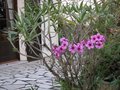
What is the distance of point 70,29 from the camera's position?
13.2 feet

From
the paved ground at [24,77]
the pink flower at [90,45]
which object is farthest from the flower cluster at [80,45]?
the paved ground at [24,77]

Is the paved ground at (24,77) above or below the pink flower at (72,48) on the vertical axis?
below

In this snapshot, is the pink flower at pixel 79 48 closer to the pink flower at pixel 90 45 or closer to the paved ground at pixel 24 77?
the pink flower at pixel 90 45

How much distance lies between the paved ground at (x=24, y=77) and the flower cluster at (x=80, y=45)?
200 cm

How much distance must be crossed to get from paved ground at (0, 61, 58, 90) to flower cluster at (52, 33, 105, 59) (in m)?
2.00

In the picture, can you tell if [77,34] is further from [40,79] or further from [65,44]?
[40,79]

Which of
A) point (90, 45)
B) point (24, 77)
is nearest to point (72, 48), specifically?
point (90, 45)

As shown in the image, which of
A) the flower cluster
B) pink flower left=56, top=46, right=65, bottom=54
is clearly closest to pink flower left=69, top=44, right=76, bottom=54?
the flower cluster

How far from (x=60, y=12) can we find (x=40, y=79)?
274 cm

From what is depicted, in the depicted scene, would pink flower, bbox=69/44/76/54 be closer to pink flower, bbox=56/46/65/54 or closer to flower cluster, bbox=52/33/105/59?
flower cluster, bbox=52/33/105/59

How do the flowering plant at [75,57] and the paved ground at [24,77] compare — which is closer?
the flowering plant at [75,57]

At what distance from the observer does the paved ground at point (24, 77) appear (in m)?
5.66

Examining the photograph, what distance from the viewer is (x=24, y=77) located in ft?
21.3

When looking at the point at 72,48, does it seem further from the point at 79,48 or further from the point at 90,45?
the point at 90,45
